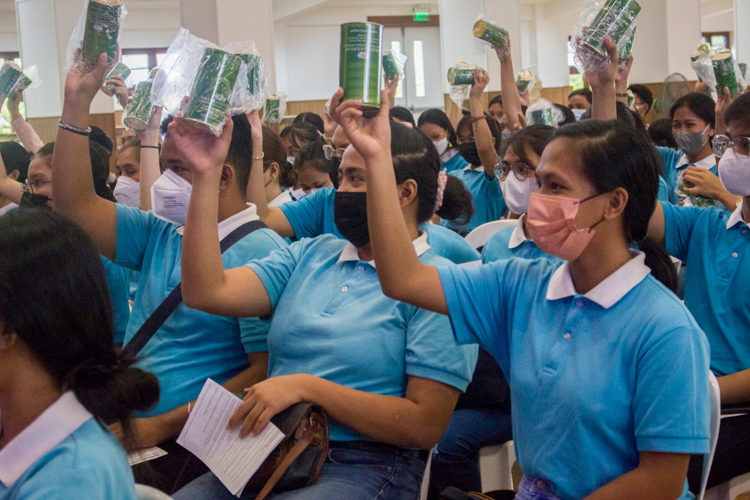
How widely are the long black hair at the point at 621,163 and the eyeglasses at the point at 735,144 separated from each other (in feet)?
2.59

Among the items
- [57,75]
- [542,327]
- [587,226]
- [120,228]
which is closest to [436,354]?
[542,327]

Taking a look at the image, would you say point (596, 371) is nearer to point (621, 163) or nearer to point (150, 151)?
point (621, 163)

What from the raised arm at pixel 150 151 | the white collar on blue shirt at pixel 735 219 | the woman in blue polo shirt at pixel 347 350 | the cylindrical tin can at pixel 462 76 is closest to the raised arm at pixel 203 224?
the woman in blue polo shirt at pixel 347 350

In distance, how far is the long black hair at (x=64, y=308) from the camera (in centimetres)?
103

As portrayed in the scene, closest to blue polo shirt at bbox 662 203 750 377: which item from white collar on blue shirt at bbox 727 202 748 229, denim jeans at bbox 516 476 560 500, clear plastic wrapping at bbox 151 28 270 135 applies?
white collar on blue shirt at bbox 727 202 748 229

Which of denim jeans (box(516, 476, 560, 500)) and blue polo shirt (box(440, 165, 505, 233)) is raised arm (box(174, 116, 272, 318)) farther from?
blue polo shirt (box(440, 165, 505, 233))

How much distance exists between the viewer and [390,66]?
9.19 feet

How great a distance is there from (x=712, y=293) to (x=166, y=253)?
63.5 inches

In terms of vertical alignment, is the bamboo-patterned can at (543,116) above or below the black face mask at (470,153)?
above

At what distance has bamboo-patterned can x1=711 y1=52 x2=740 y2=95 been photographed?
9.73ft

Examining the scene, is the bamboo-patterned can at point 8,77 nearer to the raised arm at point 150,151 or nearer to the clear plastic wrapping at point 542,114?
the raised arm at point 150,151

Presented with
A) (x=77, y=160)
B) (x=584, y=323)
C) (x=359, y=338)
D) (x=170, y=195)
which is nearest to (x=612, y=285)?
(x=584, y=323)

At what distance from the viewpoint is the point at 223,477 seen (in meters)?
1.52

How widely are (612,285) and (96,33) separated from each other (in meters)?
1.50
